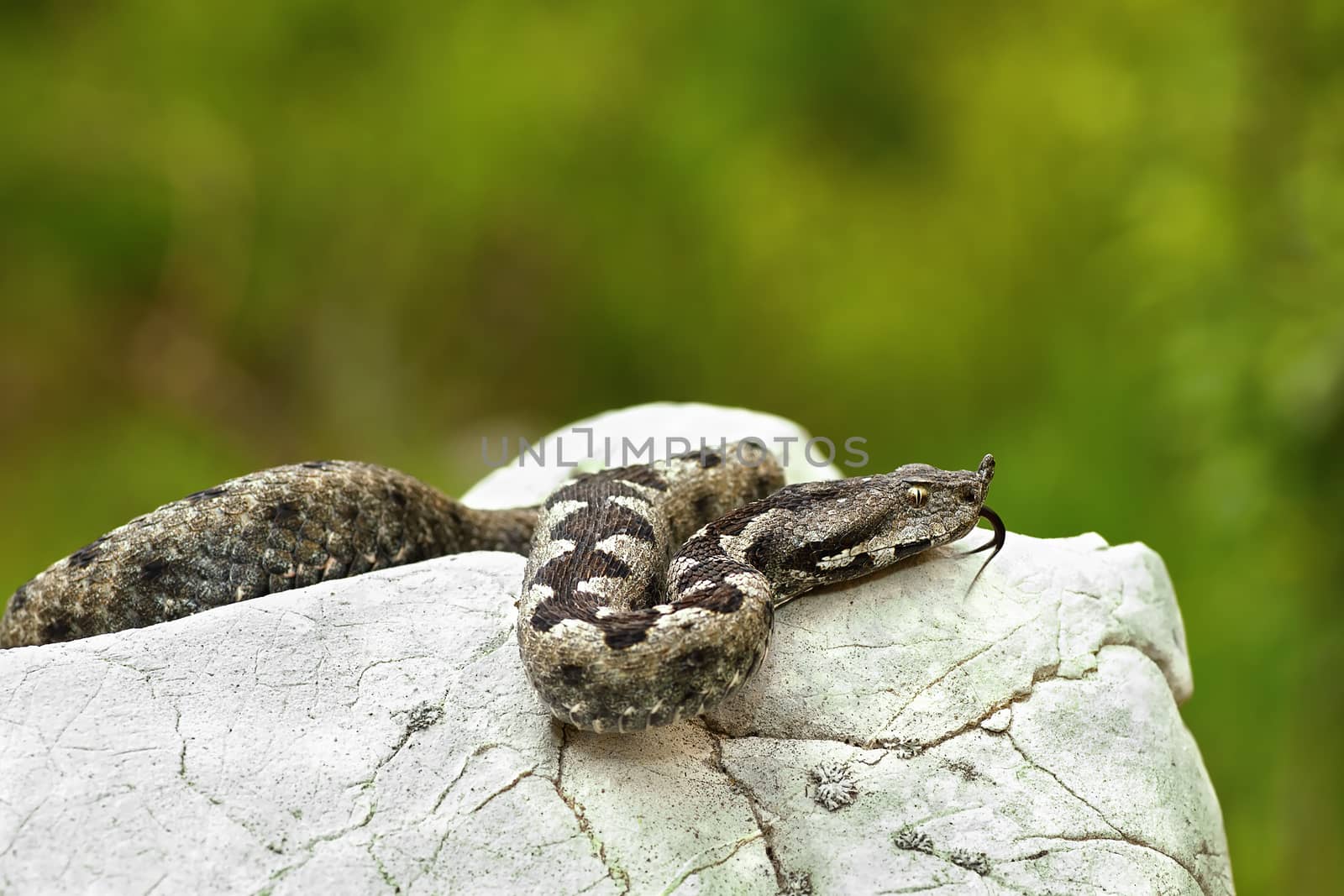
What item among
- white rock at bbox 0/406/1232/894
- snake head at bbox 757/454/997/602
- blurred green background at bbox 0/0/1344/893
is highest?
blurred green background at bbox 0/0/1344/893

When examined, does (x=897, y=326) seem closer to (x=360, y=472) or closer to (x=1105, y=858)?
(x=360, y=472)

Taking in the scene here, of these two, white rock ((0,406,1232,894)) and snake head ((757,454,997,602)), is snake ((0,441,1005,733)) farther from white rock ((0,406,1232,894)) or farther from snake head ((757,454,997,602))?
white rock ((0,406,1232,894))

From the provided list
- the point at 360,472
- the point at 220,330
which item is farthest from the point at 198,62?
the point at 360,472

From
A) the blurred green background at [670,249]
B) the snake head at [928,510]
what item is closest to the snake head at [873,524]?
the snake head at [928,510]

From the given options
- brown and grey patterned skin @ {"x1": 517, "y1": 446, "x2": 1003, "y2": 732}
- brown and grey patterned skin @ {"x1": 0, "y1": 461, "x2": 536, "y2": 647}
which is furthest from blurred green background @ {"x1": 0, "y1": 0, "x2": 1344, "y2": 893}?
brown and grey patterned skin @ {"x1": 0, "y1": 461, "x2": 536, "y2": 647}

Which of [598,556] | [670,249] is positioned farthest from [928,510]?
[670,249]

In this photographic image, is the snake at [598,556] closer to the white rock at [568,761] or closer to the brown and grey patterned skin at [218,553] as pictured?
the brown and grey patterned skin at [218,553]
